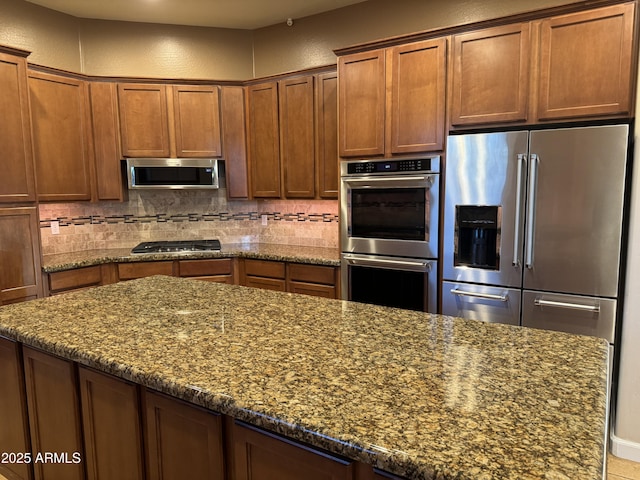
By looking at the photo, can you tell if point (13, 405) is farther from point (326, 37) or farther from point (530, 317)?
point (326, 37)

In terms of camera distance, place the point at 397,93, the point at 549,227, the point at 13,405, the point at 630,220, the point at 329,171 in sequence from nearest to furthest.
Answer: the point at 13,405
the point at 630,220
the point at 549,227
the point at 397,93
the point at 329,171

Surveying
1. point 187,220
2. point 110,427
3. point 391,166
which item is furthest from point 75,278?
point 391,166

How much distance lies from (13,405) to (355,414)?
1617 millimetres

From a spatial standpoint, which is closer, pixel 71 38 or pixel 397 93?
pixel 397 93

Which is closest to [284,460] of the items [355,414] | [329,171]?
[355,414]

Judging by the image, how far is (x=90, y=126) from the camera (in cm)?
372

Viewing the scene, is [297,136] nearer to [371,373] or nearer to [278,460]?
[371,373]

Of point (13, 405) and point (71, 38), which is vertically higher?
point (71, 38)

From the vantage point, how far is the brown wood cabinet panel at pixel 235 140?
398cm

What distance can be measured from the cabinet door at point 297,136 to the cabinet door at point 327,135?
6 cm

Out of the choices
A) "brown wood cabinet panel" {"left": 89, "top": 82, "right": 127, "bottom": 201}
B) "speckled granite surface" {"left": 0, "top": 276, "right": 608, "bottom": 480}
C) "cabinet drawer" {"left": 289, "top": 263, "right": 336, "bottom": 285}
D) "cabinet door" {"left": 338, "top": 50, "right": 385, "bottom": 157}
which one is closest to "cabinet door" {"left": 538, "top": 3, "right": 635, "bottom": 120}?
"cabinet door" {"left": 338, "top": 50, "right": 385, "bottom": 157}

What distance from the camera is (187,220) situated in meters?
4.38

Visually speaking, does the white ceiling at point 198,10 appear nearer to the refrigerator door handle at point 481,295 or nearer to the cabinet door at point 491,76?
the cabinet door at point 491,76

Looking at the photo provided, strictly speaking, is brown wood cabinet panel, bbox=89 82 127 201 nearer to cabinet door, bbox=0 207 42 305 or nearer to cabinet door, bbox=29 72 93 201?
cabinet door, bbox=29 72 93 201
